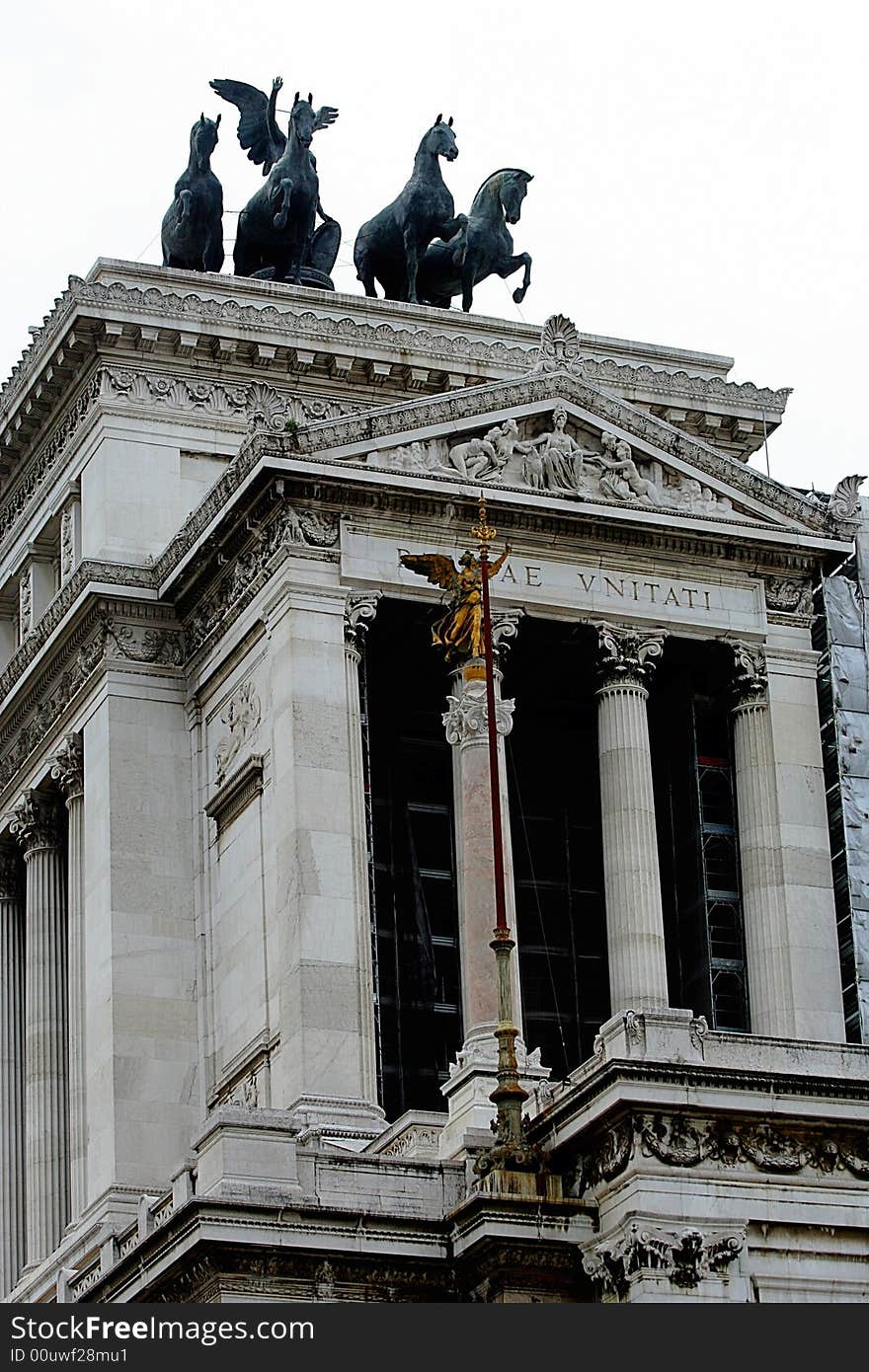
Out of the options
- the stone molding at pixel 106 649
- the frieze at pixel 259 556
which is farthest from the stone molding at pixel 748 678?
the stone molding at pixel 106 649

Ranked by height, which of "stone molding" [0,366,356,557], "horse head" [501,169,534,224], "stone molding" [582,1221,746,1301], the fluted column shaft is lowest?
"stone molding" [582,1221,746,1301]

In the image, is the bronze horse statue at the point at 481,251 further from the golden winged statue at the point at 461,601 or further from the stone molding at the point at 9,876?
the golden winged statue at the point at 461,601

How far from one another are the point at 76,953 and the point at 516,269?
69.1ft

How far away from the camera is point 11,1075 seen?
78.2 metres

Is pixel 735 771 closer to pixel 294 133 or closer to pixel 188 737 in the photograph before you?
pixel 188 737

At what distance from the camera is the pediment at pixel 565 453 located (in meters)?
70.8

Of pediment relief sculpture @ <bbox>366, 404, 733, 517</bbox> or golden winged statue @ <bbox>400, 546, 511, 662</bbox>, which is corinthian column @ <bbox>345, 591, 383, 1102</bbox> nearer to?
pediment relief sculpture @ <bbox>366, 404, 733, 517</bbox>

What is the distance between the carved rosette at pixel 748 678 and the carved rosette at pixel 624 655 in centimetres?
175

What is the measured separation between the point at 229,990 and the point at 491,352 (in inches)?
714

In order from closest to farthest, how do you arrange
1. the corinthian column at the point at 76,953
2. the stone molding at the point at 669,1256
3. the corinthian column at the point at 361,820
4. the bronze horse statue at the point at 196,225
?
the stone molding at the point at 669,1256 < the corinthian column at the point at 361,820 < the corinthian column at the point at 76,953 < the bronze horse statue at the point at 196,225

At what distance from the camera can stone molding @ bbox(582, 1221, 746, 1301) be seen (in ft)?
180

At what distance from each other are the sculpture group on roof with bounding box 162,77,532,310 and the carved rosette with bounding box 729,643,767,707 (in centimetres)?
1477

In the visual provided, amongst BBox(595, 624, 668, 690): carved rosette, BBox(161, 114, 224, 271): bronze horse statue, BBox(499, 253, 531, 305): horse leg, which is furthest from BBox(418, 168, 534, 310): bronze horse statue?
BBox(595, 624, 668, 690): carved rosette

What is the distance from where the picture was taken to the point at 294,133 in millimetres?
→ 84125
